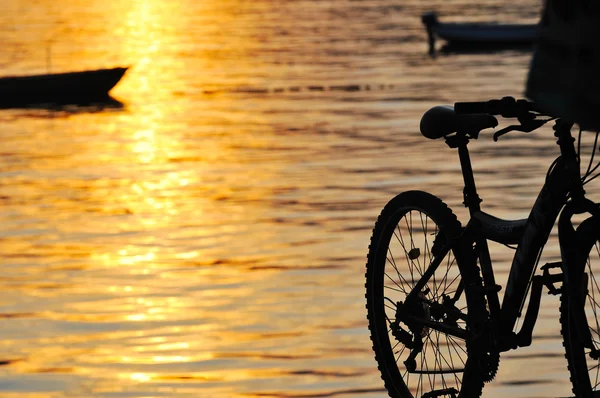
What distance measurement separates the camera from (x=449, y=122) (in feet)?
20.0

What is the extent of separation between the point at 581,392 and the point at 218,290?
637cm

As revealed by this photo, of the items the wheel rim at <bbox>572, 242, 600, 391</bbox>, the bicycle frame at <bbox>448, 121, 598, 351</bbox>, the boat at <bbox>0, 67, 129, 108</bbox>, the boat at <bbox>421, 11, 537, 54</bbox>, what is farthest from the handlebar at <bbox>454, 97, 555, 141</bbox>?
the boat at <bbox>421, 11, 537, 54</bbox>

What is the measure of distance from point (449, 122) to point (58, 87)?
29.3 metres

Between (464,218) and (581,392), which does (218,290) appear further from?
(581,392)

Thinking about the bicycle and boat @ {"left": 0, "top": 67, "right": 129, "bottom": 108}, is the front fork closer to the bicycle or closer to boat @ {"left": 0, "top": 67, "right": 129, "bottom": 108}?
the bicycle

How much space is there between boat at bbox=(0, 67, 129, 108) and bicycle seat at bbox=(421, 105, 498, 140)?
95.6 ft

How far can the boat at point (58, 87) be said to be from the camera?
3450 centimetres

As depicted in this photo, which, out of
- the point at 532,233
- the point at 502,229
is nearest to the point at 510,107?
the point at 532,233

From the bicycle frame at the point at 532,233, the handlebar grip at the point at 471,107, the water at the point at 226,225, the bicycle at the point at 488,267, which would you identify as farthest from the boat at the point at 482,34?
the handlebar grip at the point at 471,107

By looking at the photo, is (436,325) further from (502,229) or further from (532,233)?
(532,233)

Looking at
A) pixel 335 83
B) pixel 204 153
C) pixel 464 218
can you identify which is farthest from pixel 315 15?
pixel 464 218

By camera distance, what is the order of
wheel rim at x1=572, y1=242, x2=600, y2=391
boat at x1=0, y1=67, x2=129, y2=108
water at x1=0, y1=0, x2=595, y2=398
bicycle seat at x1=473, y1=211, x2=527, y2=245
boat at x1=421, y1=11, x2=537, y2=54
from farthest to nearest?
boat at x1=421, y1=11, x2=537, y2=54 → boat at x1=0, y1=67, x2=129, y2=108 → water at x1=0, y1=0, x2=595, y2=398 → bicycle seat at x1=473, y1=211, x2=527, y2=245 → wheel rim at x1=572, y1=242, x2=600, y2=391

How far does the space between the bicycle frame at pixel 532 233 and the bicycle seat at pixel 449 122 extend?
0.22 ft

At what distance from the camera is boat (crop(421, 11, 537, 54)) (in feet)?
174
